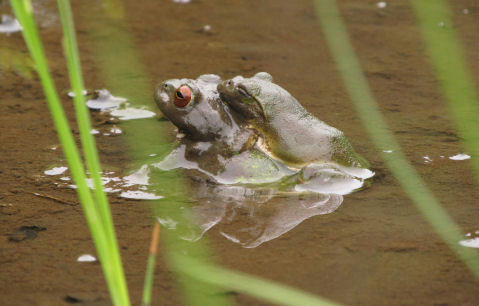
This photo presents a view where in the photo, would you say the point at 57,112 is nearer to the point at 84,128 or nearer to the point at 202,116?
the point at 84,128

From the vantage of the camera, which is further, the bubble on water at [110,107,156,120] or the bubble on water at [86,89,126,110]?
the bubble on water at [86,89,126,110]

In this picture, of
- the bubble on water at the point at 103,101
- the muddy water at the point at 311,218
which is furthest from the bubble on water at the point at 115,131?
the bubble on water at the point at 103,101

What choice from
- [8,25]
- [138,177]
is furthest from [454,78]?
[8,25]

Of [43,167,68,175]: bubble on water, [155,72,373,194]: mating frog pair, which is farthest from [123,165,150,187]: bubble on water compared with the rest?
[43,167,68,175]: bubble on water

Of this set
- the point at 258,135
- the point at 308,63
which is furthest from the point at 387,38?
the point at 258,135

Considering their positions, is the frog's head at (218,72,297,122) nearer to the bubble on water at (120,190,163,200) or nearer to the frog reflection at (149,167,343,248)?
the frog reflection at (149,167,343,248)

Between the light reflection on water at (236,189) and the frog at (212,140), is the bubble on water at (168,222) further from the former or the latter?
the frog at (212,140)
